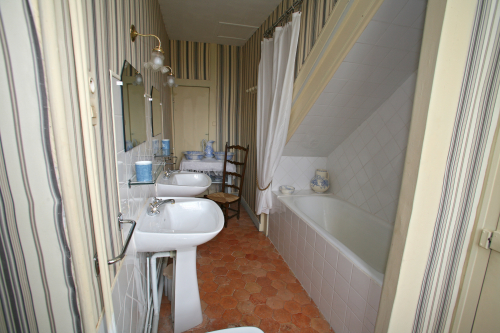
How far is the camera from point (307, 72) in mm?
1920

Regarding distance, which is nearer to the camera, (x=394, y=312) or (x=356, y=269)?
(x=394, y=312)

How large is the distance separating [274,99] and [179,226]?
1455mm

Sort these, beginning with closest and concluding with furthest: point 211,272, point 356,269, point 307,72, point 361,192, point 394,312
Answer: point 394,312 → point 356,269 → point 307,72 → point 211,272 → point 361,192

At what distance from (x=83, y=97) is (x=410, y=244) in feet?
3.74

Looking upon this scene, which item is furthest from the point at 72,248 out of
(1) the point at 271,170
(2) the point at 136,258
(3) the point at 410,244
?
(1) the point at 271,170

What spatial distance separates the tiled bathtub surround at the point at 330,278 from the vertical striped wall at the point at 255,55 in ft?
3.84

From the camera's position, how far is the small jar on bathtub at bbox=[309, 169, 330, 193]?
2641 mm

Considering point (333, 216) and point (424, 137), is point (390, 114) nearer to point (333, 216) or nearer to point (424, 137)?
point (333, 216)

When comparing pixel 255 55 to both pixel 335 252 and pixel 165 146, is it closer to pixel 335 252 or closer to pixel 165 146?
pixel 165 146

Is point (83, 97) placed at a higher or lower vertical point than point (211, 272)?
higher

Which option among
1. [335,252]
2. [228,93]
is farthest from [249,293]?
[228,93]

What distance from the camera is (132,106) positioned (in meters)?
1.28

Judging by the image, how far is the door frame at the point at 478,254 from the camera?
81cm

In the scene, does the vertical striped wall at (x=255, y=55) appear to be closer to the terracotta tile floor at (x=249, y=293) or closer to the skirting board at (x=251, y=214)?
the skirting board at (x=251, y=214)
